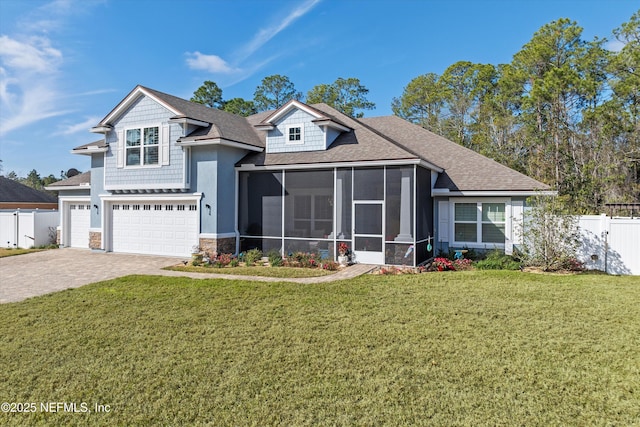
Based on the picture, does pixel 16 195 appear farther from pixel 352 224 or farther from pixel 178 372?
pixel 178 372

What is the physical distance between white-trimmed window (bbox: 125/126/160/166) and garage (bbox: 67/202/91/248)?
4.66m

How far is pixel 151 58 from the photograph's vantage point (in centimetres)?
1866

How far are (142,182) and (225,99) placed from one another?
2683 centimetres

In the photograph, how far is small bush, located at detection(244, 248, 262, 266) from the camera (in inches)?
545

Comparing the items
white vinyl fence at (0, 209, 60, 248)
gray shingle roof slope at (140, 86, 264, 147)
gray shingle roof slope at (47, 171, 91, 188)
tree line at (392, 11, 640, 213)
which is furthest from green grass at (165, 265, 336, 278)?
tree line at (392, 11, 640, 213)

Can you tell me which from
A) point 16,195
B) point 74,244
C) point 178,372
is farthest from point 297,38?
point 16,195

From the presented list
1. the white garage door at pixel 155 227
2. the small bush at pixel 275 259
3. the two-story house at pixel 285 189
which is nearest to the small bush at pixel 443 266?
the two-story house at pixel 285 189

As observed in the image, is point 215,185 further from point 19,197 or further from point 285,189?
point 19,197

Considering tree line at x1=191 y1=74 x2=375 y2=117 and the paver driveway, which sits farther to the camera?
tree line at x1=191 y1=74 x2=375 y2=117

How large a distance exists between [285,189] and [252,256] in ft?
9.65

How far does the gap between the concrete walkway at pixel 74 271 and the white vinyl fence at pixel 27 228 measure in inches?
121

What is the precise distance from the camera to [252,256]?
14070mm

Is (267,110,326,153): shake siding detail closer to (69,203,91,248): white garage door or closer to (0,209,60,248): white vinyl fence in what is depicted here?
(69,203,91,248): white garage door

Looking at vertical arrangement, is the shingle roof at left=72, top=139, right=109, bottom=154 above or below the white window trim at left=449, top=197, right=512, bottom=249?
above
